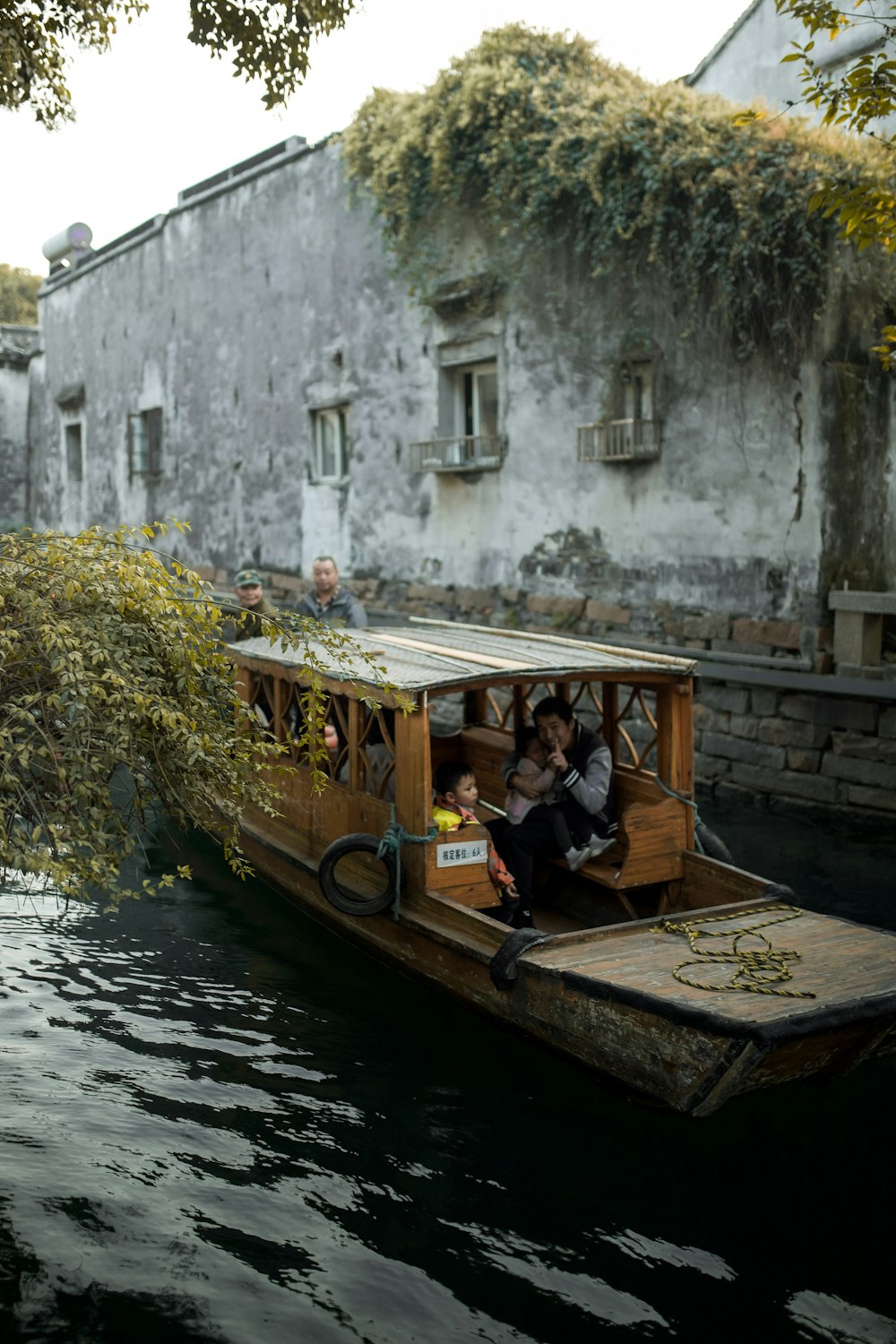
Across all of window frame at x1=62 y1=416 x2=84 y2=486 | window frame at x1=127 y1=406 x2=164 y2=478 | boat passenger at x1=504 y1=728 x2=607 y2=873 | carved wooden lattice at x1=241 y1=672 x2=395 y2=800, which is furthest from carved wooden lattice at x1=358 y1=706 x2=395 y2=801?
window frame at x1=62 y1=416 x2=84 y2=486

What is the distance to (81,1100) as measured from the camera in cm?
548

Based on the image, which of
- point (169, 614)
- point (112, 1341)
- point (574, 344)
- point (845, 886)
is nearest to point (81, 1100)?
point (112, 1341)

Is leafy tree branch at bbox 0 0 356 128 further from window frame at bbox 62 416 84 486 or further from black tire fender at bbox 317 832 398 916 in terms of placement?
window frame at bbox 62 416 84 486

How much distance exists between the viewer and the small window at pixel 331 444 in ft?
51.9

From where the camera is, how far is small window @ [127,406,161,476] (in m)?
20.2

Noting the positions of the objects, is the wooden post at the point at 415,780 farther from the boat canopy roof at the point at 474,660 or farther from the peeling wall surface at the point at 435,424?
the peeling wall surface at the point at 435,424

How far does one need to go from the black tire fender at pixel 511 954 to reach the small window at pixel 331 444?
11078mm

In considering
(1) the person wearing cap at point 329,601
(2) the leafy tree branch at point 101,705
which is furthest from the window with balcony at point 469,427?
(2) the leafy tree branch at point 101,705

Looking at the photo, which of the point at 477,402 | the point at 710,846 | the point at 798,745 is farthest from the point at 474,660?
the point at 477,402

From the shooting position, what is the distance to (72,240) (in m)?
23.0

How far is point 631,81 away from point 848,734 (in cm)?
674

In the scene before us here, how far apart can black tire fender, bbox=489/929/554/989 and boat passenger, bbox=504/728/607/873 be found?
1.18 m

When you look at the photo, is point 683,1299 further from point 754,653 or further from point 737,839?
point 754,653

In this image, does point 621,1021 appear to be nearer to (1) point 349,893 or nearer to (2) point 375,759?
(1) point 349,893
